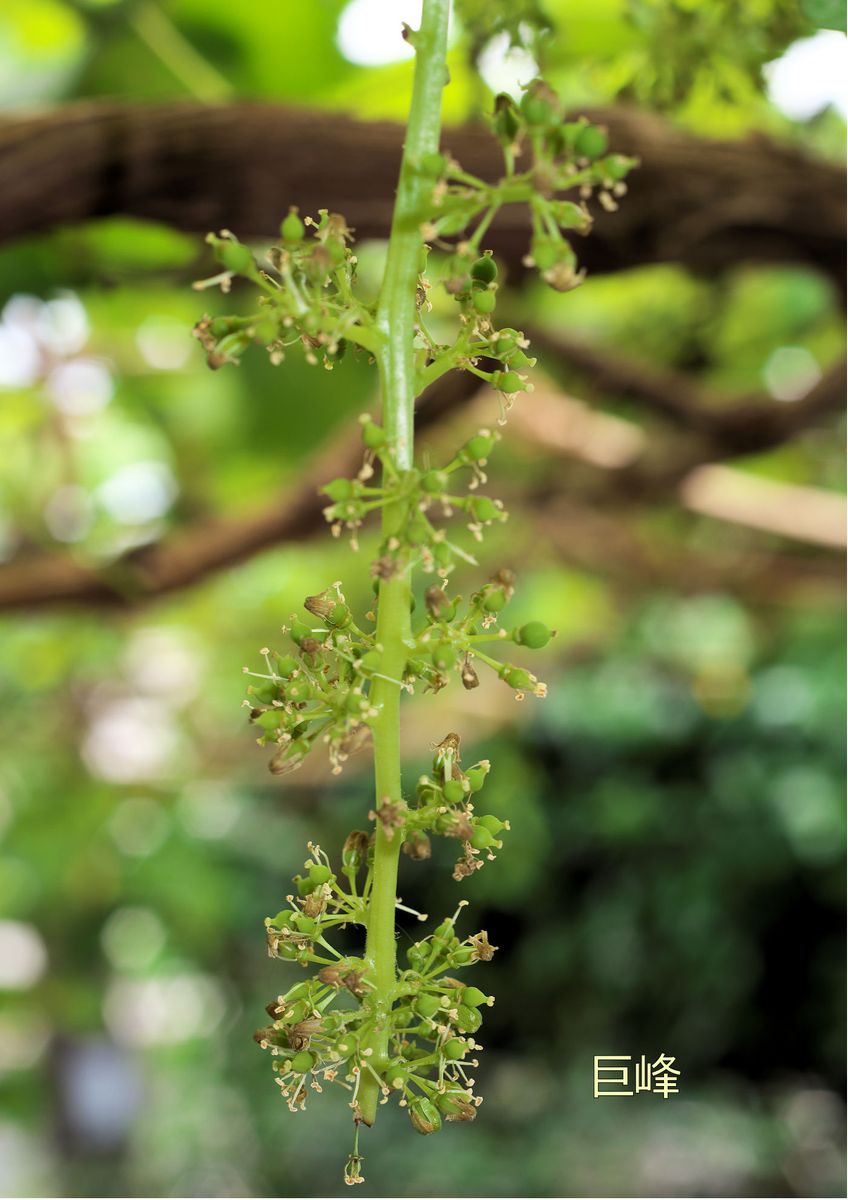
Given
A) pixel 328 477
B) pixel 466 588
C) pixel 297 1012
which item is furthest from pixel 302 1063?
pixel 466 588

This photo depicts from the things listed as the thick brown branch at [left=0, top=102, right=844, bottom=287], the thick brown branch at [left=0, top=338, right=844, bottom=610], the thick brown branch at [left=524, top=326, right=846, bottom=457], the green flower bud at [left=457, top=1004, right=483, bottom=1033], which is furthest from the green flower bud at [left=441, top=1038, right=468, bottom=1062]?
the thick brown branch at [left=524, top=326, right=846, bottom=457]

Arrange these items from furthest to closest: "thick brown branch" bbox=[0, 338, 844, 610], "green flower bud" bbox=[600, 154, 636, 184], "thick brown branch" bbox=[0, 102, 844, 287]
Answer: "thick brown branch" bbox=[0, 338, 844, 610] → "thick brown branch" bbox=[0, 102, 844, 287] → "green flower bud" bbox=[600, 154, 636, 184]

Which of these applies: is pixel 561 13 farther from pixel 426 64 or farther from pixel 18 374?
pixel 18 374

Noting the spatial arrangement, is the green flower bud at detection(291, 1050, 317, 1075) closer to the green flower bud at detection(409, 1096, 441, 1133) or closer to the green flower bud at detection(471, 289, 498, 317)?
the green flower bud at detection(409, 1096, 441, 1133)

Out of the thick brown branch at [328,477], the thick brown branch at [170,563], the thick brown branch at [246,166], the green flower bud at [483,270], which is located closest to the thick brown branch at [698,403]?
the thick brown branch at [328,477]

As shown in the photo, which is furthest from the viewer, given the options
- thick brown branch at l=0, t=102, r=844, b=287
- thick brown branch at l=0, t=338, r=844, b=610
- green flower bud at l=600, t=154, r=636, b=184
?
thick brown branch at l=0, t=338, r=844, b=610

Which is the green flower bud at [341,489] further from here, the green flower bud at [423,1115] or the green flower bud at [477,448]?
the green flower bud at [423,1115]

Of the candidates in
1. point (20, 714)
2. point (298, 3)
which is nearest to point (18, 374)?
point (298, 3)
